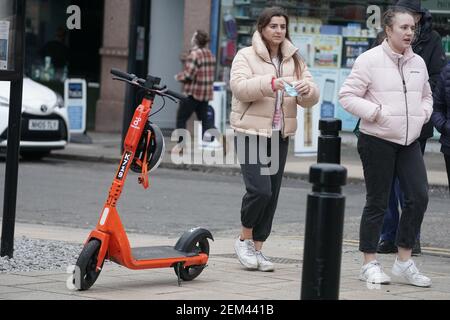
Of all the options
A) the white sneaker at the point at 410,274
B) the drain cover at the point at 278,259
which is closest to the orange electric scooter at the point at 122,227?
the white sneaker at the point at 410,274

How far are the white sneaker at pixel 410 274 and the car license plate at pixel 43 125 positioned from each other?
391 inches

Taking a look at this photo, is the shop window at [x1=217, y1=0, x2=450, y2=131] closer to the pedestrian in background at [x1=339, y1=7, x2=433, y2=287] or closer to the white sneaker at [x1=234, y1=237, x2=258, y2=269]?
the white sneaker at [x1=234, y1=237, x2=258, y2=269]

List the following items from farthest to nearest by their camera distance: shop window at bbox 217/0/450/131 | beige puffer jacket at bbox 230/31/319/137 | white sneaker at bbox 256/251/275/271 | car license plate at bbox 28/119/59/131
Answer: shop window at bbox 217/0/450/131
car license plate at bbox 28/119/59/131
white sneaker at bbox 256/251/275/271
beige puffer jacket at bbox 230/31/319/137

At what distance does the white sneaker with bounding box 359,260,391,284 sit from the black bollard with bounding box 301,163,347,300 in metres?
2.08

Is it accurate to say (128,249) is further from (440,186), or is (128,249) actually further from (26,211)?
(440,186)

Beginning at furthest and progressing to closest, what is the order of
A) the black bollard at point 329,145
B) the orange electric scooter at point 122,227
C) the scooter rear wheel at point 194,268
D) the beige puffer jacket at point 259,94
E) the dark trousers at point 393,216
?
the dark trousers at point 393,216
the beige puffer jacket at point 259,94
the scooter rear wheel at point 194,268
the orange electric scooter at point 122,227
the black bollard at point 329,145

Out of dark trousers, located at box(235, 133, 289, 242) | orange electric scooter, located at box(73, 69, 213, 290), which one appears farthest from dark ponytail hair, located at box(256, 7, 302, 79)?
orange electric scooter, located at box(73, 69, 213, 290)

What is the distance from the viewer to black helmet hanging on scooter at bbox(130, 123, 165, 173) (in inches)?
278

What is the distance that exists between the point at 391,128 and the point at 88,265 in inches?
83.8

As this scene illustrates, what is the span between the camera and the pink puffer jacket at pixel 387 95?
24.5ft

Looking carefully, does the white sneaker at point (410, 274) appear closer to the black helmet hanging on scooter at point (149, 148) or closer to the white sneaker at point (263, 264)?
the white sneaker at point (263, 264)

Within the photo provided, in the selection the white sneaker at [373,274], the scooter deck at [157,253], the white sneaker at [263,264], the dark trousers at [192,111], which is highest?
the dark trousers at [192,111]

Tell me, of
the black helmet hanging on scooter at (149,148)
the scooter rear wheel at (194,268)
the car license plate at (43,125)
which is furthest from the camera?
the car license plate at (43,125)
